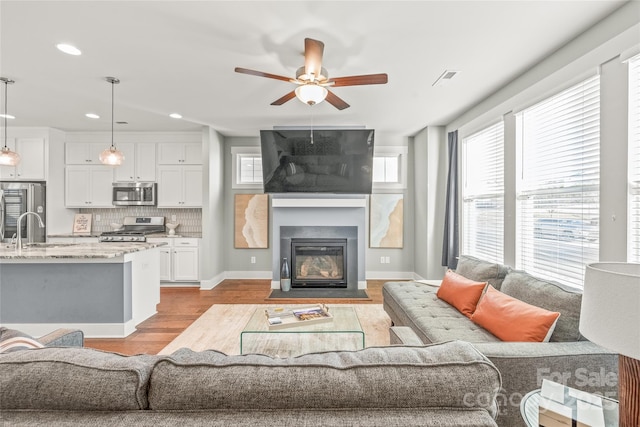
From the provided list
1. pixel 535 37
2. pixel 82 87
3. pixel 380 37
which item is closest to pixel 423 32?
pixel 380 37

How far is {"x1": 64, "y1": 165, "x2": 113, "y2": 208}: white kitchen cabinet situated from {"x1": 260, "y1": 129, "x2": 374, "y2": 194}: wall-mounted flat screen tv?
2.96 meters

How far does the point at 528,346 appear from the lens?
5.06ft

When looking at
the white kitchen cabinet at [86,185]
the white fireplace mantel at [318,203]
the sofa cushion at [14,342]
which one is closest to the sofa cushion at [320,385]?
the sofa cushion at [14,342]

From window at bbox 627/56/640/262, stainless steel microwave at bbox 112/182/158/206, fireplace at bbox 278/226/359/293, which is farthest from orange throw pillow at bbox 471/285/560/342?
stainless steel microwave at bbox 112/182/158/206

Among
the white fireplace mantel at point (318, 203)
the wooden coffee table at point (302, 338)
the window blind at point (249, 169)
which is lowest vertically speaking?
the wooden coffee table at point (302, 338)

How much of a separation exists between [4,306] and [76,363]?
3589 millimetres

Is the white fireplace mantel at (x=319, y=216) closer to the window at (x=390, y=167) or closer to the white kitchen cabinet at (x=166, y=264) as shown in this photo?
the window at (x=390, y=167)

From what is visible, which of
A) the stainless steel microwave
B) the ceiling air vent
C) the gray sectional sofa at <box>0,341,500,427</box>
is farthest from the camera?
the stainless steel microwave

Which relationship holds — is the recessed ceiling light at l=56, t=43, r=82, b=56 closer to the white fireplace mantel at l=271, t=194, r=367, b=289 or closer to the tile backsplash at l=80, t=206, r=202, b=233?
the white fireplace mantel at l=271, t=194, r=367, b=289

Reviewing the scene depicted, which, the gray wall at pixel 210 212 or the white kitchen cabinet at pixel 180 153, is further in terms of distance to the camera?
→ the white kitchen cabinet at pixel 180 153

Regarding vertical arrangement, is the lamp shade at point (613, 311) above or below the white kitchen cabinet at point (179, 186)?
below

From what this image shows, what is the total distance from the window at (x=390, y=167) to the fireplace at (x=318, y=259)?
1.40 meters

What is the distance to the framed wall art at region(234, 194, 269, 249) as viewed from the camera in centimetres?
571

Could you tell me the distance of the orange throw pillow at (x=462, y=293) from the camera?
245 centimetres
